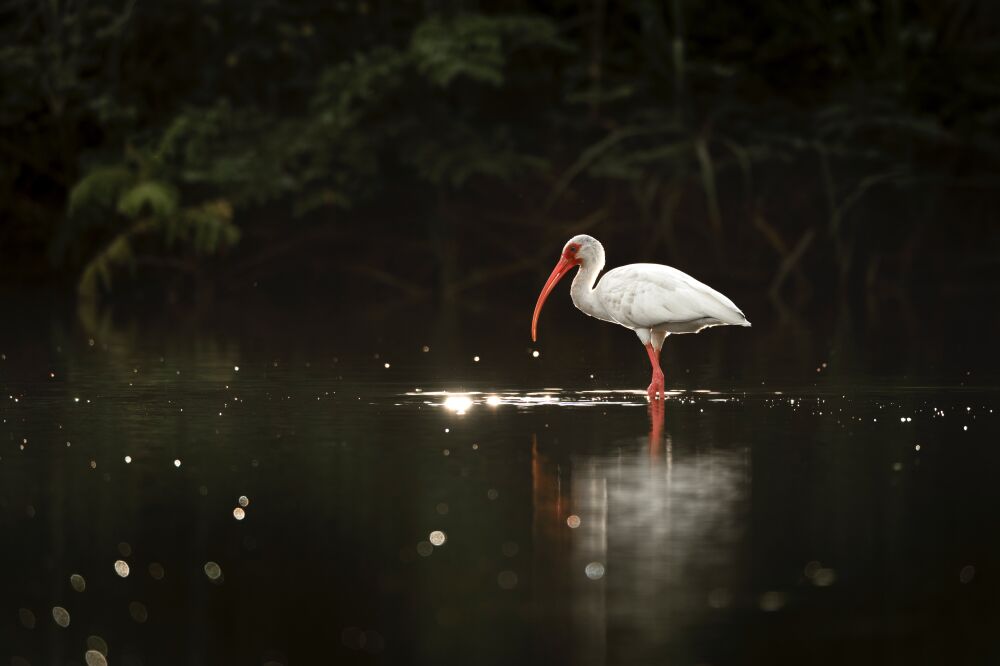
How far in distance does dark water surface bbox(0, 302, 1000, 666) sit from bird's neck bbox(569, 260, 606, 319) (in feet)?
2.30

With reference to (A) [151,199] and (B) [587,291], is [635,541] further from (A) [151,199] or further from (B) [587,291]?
(A) [151,199]

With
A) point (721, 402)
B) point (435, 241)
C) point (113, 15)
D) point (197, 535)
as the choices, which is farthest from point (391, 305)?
point (197, 535)

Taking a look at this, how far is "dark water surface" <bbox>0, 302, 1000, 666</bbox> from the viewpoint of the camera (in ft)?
20.9

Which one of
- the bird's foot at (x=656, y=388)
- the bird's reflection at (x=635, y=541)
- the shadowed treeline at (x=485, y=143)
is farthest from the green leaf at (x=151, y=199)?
the bird's reflection at (x=635, y=541)

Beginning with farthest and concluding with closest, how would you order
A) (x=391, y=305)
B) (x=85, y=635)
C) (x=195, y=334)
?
(x=391, y=305), (x=195, y=334), (x=85, y=635)

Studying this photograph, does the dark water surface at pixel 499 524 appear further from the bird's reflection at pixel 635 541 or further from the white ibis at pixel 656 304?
the white ibis at pixel 656 304

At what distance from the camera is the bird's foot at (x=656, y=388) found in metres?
13.8

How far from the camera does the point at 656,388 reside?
13906 mm

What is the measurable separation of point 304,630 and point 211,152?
25.1 m

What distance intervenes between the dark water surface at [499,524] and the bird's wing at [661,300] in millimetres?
549

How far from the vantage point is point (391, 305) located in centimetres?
2923

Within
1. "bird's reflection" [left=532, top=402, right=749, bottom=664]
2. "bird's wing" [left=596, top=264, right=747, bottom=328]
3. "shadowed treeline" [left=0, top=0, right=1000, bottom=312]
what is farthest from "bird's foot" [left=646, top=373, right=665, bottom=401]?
"shadowed treeline" [left=0, top=0, right=1000, bottom=312]

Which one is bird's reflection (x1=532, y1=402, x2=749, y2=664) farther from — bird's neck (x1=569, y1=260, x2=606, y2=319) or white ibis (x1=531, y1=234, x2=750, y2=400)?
bird's neck (x1=569, y1=260, x2=606, y2=319)

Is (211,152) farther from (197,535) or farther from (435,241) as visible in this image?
(197,535)
